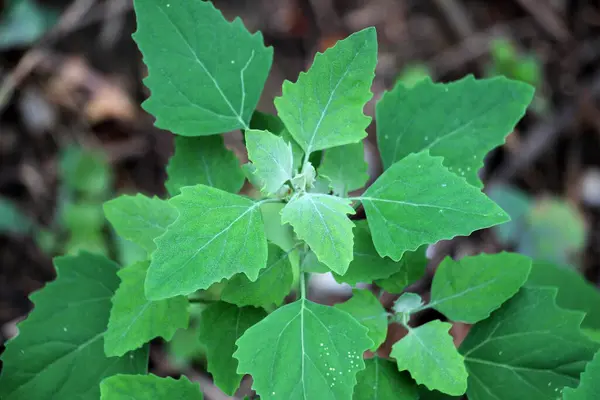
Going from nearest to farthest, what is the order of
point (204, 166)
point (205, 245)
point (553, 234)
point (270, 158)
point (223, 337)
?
1. point (205, 245)
2. point (270, 158)
3. point (223, 337)
4. point (204, 166)
5. point (553, 234)

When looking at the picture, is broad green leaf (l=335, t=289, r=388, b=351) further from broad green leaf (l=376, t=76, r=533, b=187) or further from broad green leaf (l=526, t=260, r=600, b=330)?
broad green leaf (l=526, t=260, r=600, b=330)

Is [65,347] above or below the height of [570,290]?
above

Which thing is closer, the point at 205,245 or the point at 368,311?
the point at 205,245

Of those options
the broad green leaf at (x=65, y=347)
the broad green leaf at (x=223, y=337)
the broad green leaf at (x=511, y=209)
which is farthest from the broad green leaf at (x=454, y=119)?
the broad green leaf at (x=511, y=209)

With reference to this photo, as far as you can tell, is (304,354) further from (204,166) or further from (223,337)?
(204,166)

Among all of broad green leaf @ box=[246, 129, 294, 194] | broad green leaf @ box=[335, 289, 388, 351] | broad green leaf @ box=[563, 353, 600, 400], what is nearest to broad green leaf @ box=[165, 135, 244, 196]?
broad green leaf @ box=[246, 129, 294, 194]

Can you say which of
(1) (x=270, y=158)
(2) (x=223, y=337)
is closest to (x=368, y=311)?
(2) (x=223, y=337)

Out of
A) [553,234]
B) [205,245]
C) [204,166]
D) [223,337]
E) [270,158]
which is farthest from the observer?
[553,234]

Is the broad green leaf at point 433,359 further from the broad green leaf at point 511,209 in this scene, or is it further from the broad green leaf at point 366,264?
the broad green leaf at point 511,209
